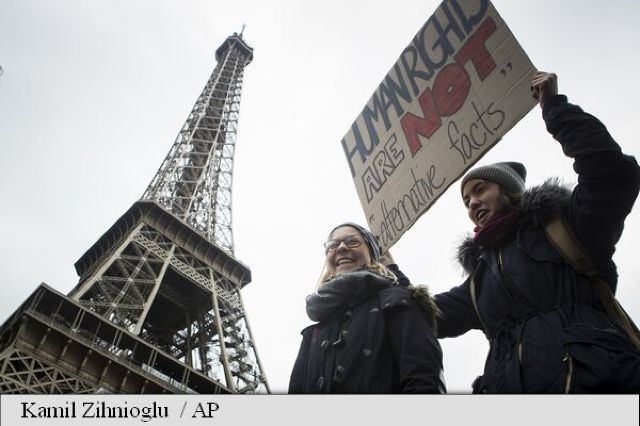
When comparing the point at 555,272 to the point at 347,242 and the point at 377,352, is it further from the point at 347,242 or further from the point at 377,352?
the point at 347,242

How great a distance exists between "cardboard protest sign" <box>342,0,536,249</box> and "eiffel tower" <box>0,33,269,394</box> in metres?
11.7

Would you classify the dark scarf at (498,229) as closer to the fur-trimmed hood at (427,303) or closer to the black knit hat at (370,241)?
the fur-trimmed hood at (427,303)

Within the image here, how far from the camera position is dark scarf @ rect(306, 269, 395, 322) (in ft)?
8.87

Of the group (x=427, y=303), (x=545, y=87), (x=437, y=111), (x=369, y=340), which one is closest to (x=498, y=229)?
(x=427, y=303)

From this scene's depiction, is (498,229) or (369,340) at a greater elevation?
(498,229)

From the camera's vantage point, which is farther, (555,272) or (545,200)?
(545,200)

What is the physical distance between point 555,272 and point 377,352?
2.97 ft

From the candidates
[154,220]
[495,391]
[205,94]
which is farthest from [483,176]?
[205,94]

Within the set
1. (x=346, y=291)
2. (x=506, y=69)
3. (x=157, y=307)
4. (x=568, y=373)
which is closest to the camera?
(x=568, y=373)

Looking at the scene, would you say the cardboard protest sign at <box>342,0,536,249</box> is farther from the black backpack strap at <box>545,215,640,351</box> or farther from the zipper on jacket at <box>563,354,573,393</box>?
the zipper on jacket at <box>563,354,573,393</box>

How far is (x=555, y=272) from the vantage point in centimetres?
220

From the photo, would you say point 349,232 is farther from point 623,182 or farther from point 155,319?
point 155,319

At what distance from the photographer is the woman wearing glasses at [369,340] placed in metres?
2.32

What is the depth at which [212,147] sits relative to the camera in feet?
115
